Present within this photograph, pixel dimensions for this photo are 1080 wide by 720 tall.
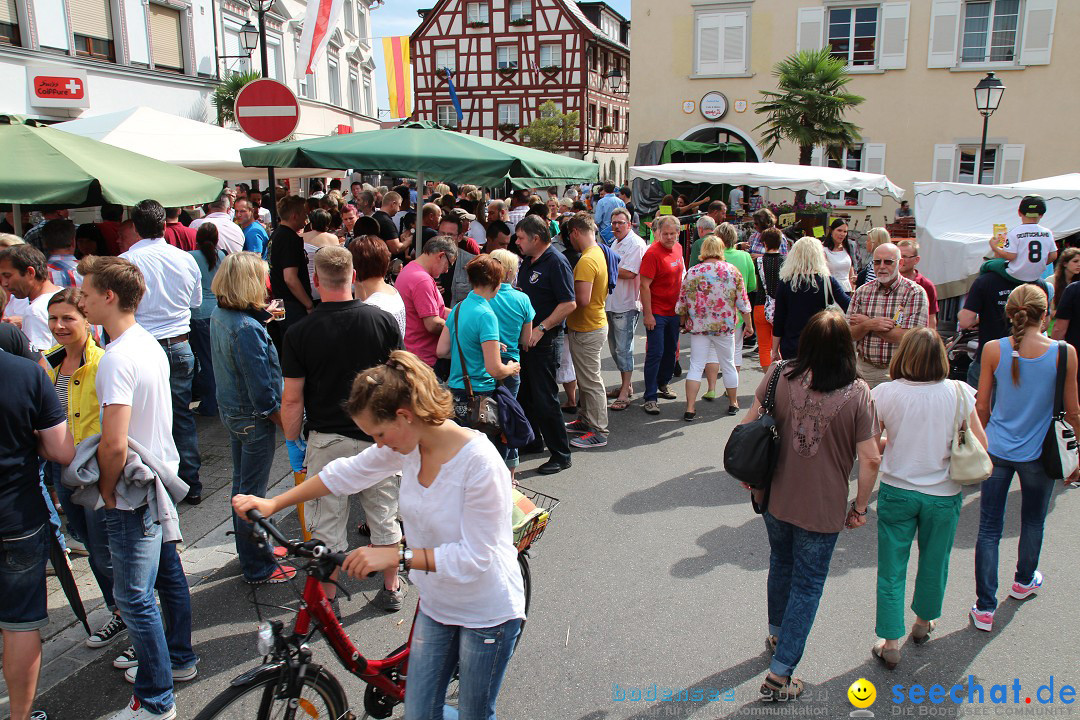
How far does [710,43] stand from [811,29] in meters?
3.09

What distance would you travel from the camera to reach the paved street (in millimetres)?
3500

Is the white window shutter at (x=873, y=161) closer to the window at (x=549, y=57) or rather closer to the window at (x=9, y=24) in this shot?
the window at (x=9, y=24)

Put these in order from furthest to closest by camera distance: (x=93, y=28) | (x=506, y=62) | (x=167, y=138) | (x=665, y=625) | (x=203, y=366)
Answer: (x=506, y=62) < (x=93, y=28) < (x=167, y=138) < (x=203, y=366) < (x=665, y=625)

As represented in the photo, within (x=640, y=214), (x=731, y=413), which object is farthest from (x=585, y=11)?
(x=731, y=413)

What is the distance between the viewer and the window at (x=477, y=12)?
45.9 m

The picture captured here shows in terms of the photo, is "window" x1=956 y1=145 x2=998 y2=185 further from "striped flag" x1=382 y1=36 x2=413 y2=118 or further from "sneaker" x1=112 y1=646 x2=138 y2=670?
"sneaker" x1=112 y1=646 x2=138 y2=670

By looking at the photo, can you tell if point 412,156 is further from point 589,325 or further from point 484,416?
point 484,416

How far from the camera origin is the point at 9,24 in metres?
15.3

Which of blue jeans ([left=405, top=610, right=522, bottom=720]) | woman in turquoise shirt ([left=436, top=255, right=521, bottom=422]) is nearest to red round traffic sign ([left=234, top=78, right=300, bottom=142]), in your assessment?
woman in turquoise shirt ([left=436, top=255, right=521, bottom=422])

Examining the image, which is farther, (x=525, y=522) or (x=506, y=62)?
(x=506, y=62)

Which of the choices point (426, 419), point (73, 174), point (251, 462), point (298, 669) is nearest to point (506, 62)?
point (73, 174)

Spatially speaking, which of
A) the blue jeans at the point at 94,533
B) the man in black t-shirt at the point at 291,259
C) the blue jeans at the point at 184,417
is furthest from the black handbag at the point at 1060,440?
the man in black t-shirt at the point at 291,259

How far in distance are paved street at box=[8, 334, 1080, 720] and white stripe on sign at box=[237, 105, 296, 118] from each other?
11.1 feet

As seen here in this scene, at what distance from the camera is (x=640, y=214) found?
21.1 m
